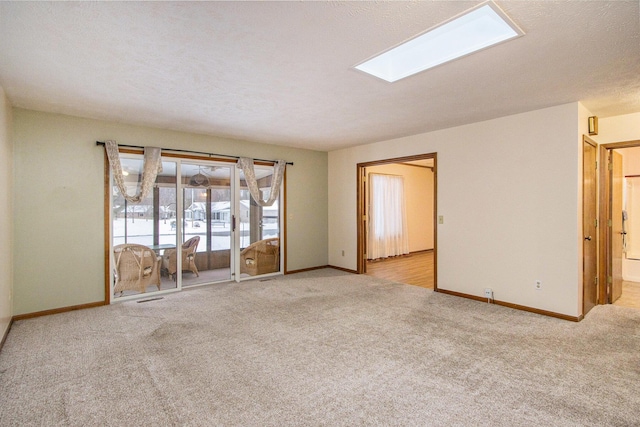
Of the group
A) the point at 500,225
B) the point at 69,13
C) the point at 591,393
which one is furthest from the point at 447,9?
the point at 500,225

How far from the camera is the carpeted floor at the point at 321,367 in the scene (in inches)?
82.9

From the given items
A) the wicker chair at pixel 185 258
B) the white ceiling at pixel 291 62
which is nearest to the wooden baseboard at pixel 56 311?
the wicker chair at pixel 185 258

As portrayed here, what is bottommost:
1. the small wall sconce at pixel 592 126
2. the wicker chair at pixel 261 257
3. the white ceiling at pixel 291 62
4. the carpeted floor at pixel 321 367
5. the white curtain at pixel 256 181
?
the carpeted floor at pixel 321 367

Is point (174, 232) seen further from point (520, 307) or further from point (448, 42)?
point (520, 307)

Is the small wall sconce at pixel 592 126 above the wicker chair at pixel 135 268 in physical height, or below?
above

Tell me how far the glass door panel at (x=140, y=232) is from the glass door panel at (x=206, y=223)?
272 mm

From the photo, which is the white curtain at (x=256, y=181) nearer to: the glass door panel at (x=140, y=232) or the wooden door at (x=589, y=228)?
the glass door panel at (x=140, y=232)

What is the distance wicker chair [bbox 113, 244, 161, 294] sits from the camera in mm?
4613

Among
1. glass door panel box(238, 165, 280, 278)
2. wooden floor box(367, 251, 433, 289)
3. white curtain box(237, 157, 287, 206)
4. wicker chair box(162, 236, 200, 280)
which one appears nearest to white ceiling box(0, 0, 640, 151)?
white curtain box(237, 157, 287, 206)

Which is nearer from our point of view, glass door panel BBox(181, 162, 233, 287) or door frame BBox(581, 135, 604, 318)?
door frame BBox(581, 135, 604, 318)

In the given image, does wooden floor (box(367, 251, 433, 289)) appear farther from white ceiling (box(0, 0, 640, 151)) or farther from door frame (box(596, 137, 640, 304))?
white ceiling (box(0, 0, 640, 151))

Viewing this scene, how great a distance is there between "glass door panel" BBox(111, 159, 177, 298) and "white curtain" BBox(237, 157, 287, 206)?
1161 millimetres

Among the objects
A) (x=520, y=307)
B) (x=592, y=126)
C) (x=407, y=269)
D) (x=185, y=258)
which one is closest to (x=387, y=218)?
(x=407, y=269)

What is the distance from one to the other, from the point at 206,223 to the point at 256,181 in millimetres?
1152
